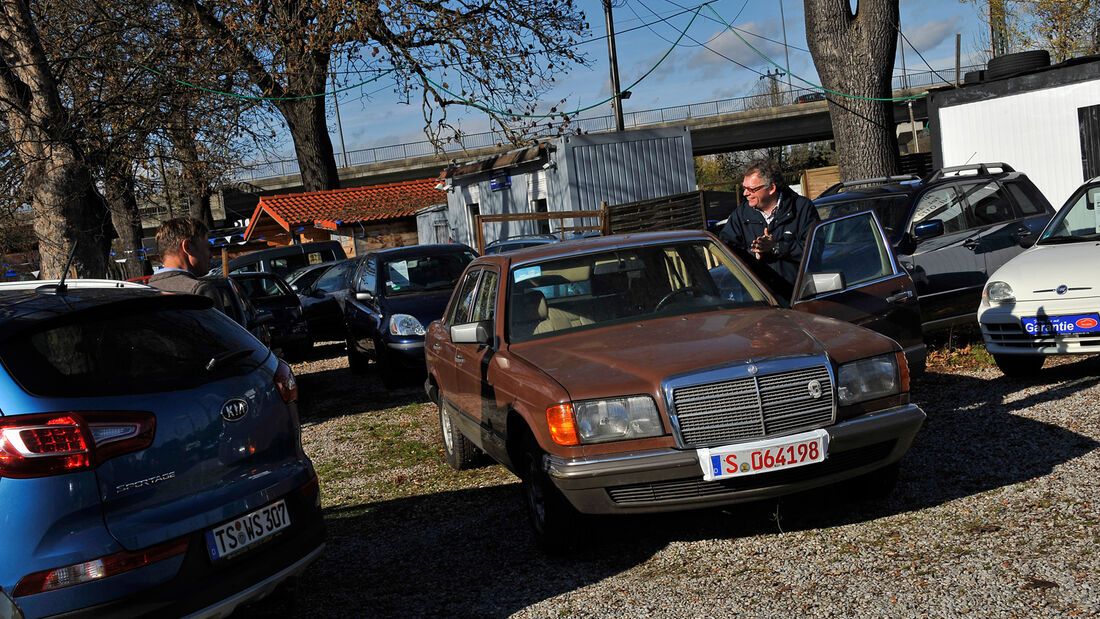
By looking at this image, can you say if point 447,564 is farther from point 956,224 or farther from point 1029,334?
point 956,224

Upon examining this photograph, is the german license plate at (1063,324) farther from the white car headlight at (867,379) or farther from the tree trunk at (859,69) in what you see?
the tree trunk at (859,69)

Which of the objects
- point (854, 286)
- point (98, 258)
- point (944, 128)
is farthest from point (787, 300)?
point (944, 128)

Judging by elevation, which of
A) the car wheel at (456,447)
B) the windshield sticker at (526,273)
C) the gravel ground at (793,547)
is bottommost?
the gravel ground at (793,547)

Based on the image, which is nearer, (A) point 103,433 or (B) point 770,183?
(A) point 103,433

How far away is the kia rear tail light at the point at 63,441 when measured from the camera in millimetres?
3359

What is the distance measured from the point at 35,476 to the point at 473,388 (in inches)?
118

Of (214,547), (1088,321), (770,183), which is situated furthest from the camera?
(1088,321)

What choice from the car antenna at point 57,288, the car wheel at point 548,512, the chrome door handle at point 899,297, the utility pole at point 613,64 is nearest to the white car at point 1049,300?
the chrome door handle at point 899,297

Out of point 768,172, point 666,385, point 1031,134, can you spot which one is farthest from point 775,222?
point 1031,134

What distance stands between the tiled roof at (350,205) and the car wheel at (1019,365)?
2392cm

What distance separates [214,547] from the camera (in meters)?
3.77

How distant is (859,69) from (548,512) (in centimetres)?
1166

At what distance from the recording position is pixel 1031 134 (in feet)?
52.8

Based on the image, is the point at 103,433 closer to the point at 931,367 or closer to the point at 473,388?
the point at 473,388
